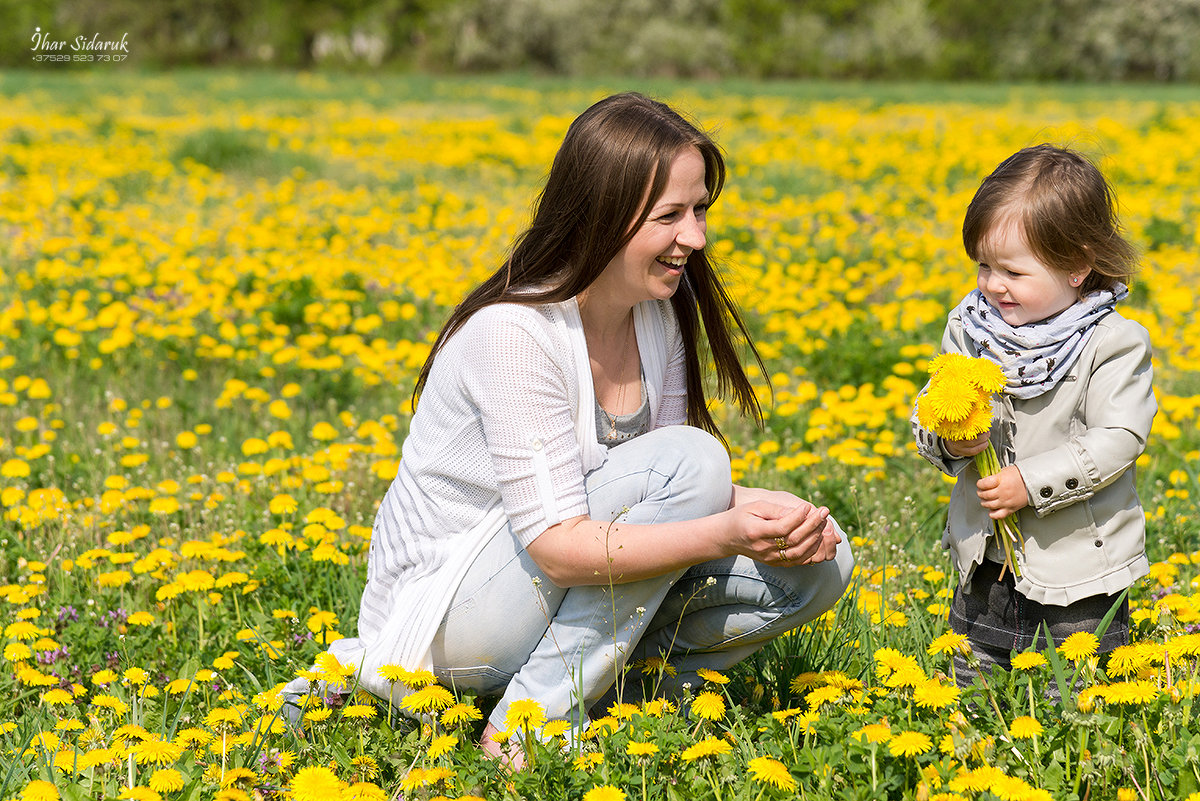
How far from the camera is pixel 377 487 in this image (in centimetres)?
364

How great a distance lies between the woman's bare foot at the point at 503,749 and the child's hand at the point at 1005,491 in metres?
0.96

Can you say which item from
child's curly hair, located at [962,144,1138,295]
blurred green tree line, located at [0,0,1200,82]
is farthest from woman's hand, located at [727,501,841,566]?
blurred green tree line, located at [0,0,1200,82]

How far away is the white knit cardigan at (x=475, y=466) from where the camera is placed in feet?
7.18

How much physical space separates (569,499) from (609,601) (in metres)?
0.22

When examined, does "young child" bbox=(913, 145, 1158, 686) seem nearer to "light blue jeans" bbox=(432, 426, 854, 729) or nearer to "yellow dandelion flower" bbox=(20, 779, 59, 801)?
"light blue jeans" bbox=(432, 426, 854, 729)

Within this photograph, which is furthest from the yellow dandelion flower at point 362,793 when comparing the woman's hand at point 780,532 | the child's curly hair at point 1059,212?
the child's curly hair at point 1059,212

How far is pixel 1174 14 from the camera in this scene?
35.2 meters

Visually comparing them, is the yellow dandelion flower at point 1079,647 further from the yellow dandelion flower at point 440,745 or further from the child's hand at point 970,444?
the yellow dandelion flower at point 440,745

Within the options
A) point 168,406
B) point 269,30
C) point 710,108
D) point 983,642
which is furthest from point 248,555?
point 269,30

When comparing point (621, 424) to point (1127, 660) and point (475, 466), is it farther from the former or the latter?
point (1127, 660)

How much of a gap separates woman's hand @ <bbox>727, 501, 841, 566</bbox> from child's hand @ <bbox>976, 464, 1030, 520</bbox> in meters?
0.31

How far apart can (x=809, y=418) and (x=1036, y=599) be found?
1849 mm

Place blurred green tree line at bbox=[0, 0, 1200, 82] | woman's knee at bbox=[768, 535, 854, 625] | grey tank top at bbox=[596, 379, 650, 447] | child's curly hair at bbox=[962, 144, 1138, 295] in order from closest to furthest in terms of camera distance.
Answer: child's curly hair at bbox=[962, 144, 1138, 295] → woman's knee at bbox=[768, 535, 854, 625] → grey tank top at bbox=[596, 379, 650, 447] → blurred green tree line at bbox=[0, 0, 1200, 82]

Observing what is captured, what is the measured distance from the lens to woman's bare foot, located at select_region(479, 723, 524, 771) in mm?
1988
